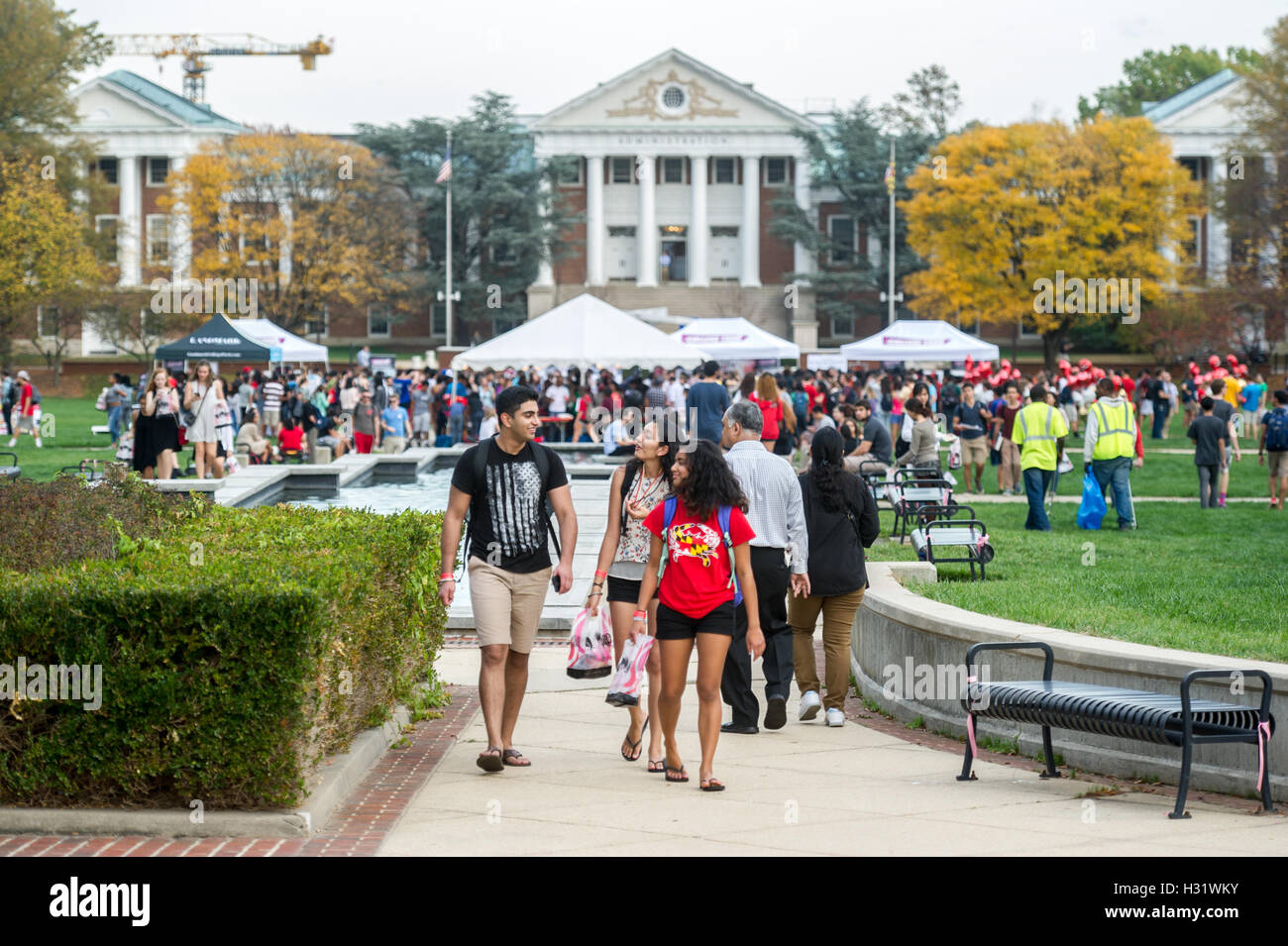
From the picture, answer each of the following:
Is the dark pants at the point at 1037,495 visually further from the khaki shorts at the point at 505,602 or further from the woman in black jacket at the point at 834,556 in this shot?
the khaki shorts at the point at 505,602

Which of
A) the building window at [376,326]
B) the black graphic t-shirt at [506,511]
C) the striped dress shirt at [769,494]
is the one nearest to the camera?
the black graphic t-shirt at [506,511]

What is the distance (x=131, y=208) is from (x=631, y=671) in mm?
80755

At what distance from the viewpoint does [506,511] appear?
8.22m

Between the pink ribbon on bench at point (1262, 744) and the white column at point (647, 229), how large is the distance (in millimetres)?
74497

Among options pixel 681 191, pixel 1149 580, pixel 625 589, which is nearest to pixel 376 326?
pixel 681 191

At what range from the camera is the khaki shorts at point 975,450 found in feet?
77.5

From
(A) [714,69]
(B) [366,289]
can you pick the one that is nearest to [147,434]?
(B) [366,289]

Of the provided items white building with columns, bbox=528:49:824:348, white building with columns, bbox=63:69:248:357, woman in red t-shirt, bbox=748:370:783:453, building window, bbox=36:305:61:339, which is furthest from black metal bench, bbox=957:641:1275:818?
white building with columns, bbox=63:69:248:357

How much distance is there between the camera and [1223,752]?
759cm

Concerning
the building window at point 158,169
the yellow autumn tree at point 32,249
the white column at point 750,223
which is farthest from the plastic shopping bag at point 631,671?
the building window at point 158,169

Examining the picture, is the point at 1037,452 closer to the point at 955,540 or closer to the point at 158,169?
the point at 955,540

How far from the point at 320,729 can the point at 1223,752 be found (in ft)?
14.3

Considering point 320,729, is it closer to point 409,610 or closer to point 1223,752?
point 409,610

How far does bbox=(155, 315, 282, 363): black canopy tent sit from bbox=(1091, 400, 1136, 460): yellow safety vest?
21.0 meters
